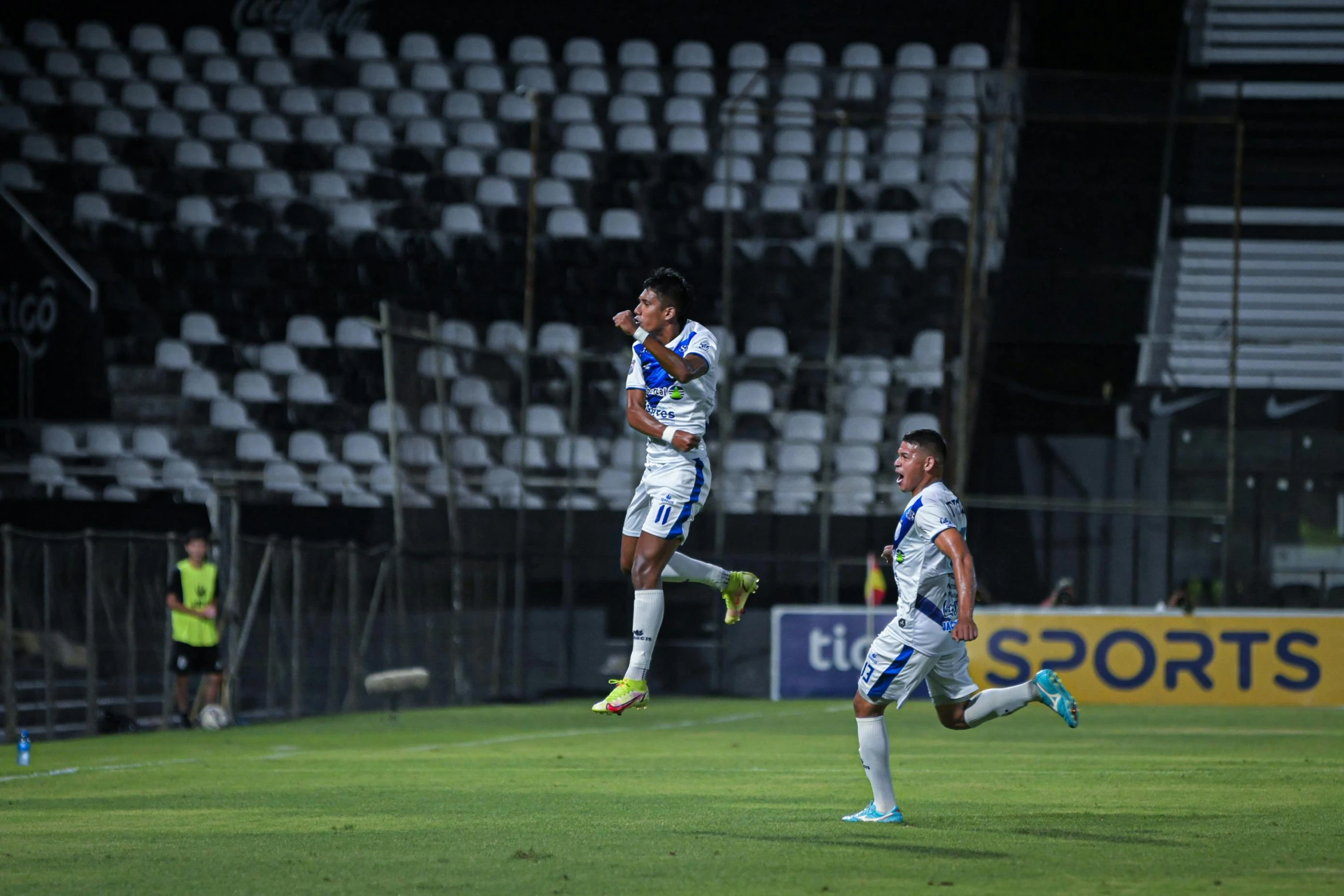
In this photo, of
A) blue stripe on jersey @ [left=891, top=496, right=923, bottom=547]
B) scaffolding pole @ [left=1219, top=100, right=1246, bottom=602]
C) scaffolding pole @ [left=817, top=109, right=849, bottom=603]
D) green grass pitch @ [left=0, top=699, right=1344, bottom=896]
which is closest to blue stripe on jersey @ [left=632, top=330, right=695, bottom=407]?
blue stripe on jersey @ [left=891, top=496, right=923, bottom=547]

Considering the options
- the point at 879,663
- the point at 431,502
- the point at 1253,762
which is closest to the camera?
the point at 879,663

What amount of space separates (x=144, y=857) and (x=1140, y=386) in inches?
736

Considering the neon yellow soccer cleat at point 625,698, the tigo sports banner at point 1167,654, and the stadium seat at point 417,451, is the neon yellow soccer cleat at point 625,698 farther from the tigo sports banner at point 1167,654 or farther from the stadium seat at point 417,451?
the tigo sports banner at point 1167,654

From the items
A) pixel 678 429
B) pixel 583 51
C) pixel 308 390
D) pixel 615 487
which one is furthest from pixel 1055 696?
pixel 583 51

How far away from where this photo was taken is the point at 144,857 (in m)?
8.18

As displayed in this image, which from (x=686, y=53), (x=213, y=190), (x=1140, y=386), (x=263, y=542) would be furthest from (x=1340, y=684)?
(x=213, y=190)

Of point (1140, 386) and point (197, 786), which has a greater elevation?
point (1140, 386)

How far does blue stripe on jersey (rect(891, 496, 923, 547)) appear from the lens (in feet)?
30.4

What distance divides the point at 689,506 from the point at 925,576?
4.42 ft

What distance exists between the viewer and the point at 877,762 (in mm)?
9297

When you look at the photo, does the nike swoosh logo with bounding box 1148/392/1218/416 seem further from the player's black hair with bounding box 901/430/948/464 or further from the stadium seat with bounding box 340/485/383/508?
the player's black hair with bounding box 901/430/948/464

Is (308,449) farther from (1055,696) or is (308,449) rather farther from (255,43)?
(1055,696)

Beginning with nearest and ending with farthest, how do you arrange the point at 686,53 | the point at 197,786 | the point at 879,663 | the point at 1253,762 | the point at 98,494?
the point at 879,663
the point at 197,786
the point at 1253,762
the point at 98,494
the point at 686,53

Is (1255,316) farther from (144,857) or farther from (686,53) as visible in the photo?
(144,857)
